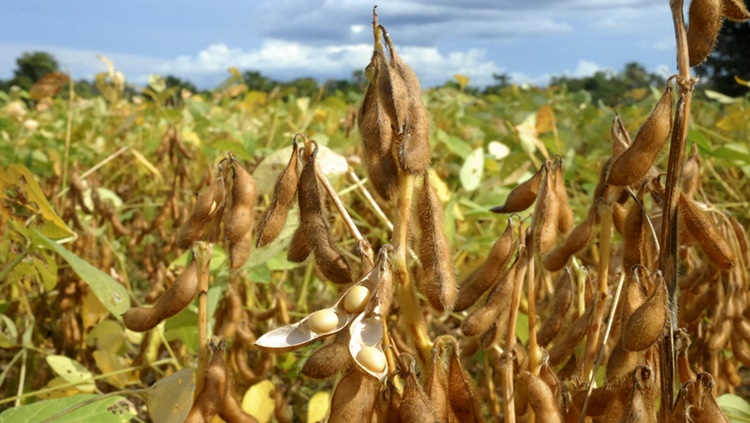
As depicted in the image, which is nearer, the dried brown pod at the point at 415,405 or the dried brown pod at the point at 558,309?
the dried brown pod at the point at 415,405

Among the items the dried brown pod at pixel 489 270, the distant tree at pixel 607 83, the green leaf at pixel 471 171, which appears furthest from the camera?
the distant tree at pixel 607 83

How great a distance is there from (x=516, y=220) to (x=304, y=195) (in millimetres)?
293

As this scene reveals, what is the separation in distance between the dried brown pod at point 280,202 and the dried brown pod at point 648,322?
373mm

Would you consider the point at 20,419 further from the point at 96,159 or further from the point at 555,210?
the point at 96,159

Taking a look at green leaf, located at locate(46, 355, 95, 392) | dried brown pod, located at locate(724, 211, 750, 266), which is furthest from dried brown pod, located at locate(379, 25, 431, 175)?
green leaf, located at locate(46, 355, 95, 392)

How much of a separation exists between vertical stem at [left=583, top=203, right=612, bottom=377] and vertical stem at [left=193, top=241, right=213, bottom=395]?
0.45 metres

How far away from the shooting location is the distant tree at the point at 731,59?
12.4 m

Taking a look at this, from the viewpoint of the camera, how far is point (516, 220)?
39.2 inches

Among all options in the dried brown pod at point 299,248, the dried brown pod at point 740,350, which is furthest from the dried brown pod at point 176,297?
the dried brown pod at point 740,350

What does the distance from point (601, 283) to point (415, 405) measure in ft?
1.19

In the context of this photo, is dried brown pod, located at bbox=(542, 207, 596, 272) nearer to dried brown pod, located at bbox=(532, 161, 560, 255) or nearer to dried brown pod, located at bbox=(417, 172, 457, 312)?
dried brown pod, located at bbox=(532, 161, 560, 255)

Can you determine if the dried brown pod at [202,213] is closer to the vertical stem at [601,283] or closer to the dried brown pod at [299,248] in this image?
the dried brown pod at [299,248]

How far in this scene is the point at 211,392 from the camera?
854mm

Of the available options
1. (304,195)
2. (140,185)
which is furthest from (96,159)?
(304,195)
